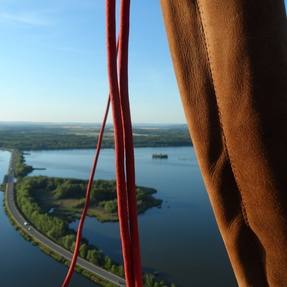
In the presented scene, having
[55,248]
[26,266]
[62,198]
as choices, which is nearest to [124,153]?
[26,266]

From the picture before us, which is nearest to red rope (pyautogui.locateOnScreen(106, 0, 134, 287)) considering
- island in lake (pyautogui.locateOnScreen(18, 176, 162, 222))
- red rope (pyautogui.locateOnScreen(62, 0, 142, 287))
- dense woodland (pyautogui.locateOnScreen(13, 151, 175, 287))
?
red rope (pyautogui.locateOnScreen(62, 0, 142, 287))

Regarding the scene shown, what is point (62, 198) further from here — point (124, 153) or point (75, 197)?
point (124, 153)

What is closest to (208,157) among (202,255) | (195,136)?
(195,136)

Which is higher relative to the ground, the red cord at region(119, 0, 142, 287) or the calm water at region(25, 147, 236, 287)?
the red cord at region(119, 0, 142, 287)

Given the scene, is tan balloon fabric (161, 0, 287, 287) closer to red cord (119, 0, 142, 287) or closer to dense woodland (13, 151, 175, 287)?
red cord (119, 0, 142, 287)

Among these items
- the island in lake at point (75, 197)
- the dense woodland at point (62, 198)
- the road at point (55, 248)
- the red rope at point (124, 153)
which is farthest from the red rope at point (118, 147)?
the island in lake at point (75, 197)

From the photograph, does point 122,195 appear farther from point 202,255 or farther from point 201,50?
point 202,255
